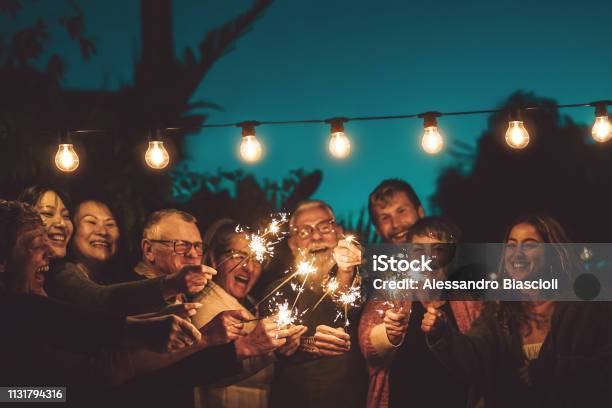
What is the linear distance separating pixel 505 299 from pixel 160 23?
255 inches

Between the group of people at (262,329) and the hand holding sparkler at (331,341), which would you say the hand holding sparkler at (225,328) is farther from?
the hand holding sparkler at (331,341)

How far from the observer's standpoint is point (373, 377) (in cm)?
852

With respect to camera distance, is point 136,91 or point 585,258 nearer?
point 585,258

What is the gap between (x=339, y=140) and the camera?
8.76 m

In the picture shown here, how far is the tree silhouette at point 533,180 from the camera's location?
14.0 metres

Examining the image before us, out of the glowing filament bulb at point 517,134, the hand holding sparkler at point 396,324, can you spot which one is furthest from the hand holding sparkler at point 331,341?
the glowing filament bulb at point 517,134

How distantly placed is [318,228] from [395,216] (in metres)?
0.79

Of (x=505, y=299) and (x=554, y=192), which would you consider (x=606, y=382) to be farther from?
(x=554, y=192)

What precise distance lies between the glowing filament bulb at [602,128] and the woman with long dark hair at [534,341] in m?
0.90

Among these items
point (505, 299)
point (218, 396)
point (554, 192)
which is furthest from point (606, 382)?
point (554, 192)

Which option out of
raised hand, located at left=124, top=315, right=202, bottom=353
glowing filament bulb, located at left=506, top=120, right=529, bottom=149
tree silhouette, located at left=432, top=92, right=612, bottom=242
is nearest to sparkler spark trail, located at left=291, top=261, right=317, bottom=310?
raised hand, located at left=124, top=315, right=202, bottom=353

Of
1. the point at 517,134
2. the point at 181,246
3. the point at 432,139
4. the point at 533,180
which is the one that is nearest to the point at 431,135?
the point at 432,139

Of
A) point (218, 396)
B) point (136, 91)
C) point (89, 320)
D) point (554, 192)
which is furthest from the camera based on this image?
point (554, 192)

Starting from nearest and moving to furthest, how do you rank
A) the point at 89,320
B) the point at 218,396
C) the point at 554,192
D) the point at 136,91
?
the point at 89,320
the point at 218,396
the point at 136,91
the point at 554,192
